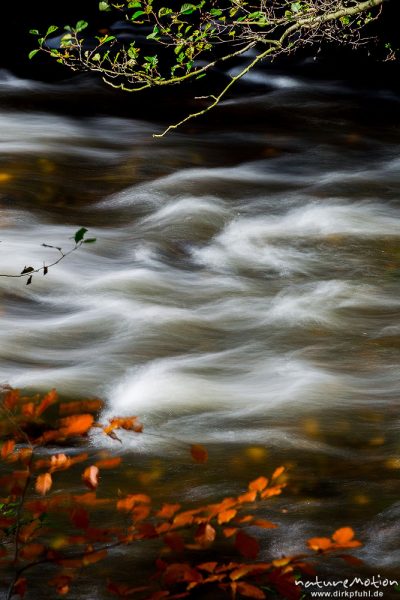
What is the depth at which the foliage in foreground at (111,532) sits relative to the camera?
2.28m

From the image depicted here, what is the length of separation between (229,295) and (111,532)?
11.2ft

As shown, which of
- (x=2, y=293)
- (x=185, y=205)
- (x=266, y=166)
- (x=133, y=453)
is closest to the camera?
(x=133, y=453)

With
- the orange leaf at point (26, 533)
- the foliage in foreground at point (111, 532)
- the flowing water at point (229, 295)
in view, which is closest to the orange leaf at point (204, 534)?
the foliage in foreground at point (111, 532)

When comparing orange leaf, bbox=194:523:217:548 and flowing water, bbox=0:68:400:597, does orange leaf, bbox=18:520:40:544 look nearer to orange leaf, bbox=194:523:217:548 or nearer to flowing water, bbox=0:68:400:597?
orange leaf, bbox=194:523:217:548

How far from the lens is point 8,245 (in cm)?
678

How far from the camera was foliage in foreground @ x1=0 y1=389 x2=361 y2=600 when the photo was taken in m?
2.28

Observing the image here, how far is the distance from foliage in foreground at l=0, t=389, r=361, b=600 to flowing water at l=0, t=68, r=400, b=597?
0.29 meters

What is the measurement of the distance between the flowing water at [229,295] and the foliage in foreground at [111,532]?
29 cm

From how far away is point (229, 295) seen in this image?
5996mm

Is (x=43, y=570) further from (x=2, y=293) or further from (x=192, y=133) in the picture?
(x=192, y=133)

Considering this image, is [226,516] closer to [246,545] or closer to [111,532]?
[246,545]

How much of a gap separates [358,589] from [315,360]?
2.19 m

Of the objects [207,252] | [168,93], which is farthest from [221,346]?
[168,93]

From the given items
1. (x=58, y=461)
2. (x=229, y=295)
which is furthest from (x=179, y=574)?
(x=229, y=295)
